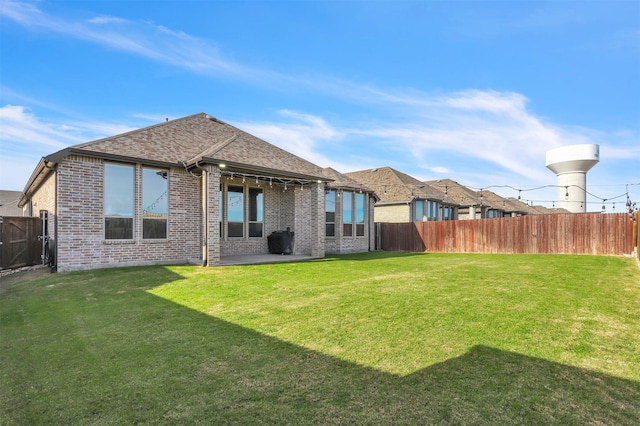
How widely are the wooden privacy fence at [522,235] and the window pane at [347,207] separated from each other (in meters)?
3.94

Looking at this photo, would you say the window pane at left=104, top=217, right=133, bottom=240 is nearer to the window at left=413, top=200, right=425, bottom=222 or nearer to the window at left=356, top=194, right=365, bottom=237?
the window at left=356, top=194, right=365, bottom=237

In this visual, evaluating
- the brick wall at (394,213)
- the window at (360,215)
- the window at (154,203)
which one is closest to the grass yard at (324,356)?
the window at (154,203)

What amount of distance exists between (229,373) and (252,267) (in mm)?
7366

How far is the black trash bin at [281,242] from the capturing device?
1405cm

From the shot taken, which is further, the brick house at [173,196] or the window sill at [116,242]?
the window sill at [116,242]

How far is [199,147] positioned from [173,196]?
2.32 meters

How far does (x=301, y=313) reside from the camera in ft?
16.2

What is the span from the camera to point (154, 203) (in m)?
10.5

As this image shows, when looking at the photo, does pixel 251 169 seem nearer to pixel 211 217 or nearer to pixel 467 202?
pixel 211 217

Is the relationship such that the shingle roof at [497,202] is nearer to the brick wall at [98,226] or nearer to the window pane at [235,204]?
the window pane at [235,204]

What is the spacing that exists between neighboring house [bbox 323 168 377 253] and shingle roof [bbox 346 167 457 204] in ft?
17.6

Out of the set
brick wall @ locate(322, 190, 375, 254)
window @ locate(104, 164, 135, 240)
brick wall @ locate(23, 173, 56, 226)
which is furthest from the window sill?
brick wall @ locate(322, 190, 375, 254)

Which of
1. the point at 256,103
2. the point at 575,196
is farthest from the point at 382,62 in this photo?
the point at 575,196

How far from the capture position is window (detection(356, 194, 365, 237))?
17.9 meters
